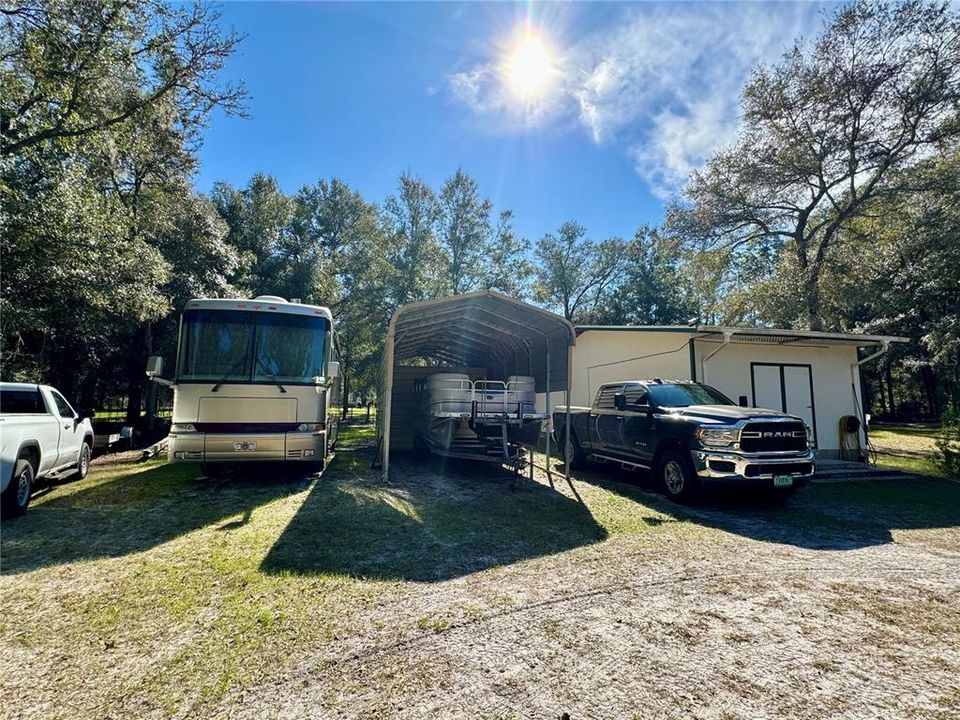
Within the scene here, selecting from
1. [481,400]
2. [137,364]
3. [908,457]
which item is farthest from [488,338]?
[137,364]

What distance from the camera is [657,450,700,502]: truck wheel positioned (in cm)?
705

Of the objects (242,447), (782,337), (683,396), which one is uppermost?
(782,337)

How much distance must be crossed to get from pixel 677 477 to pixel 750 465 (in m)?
1.16

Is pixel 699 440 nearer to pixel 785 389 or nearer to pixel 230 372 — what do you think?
pixel 785 389

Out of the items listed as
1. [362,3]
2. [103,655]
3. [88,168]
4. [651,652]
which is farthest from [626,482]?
[88,168]

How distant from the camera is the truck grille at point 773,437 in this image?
22.0ft

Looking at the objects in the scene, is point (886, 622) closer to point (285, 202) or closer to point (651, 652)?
point (651, 652)

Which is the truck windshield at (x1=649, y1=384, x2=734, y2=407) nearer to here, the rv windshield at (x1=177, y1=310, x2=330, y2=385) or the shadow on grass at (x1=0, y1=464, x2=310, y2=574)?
the rv windshield at (x1=177, y1=310, x2=330, y2=385)

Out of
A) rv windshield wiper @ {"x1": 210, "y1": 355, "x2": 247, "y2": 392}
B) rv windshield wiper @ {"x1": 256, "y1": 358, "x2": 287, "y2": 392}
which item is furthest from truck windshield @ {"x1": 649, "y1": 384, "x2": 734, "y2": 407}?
rv windshield wiper @ {"x1": 210, "y1": 355, "x2": 247, "y2": 392}

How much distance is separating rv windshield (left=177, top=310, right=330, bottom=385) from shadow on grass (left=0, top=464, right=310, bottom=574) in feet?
6.25

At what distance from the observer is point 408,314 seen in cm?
839

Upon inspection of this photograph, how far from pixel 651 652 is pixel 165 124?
15.0 meters

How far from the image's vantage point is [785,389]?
1179cm

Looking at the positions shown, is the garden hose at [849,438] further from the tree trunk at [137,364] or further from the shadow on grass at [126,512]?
the tree trunk at [137,364]
